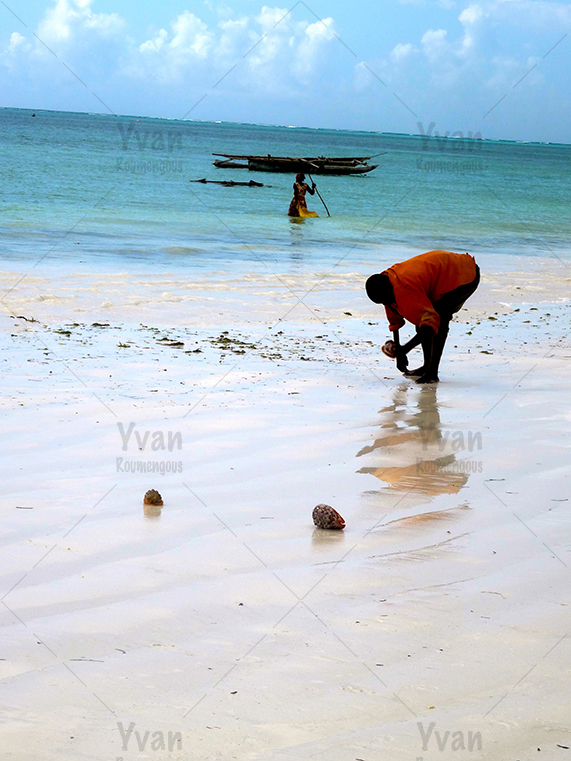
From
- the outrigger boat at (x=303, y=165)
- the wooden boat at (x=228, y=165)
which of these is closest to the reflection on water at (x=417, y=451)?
the outrigger boat at (x=303, y=165)

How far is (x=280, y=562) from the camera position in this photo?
2762 millimetres

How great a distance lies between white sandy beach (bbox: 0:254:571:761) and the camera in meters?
Result: 1.93

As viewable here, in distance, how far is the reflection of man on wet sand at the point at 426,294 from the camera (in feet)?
17.6

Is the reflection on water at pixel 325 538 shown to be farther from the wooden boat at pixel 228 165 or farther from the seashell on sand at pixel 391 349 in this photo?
the wooden boat at pixel 228 165

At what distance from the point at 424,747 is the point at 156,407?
3.02m

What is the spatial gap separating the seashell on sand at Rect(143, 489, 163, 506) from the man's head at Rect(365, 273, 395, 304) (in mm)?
2561

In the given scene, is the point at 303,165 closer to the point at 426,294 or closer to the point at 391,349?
the point at 391,349

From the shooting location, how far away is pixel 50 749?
1811mm

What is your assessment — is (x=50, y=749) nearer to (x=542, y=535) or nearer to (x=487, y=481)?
(x=542, y=535)

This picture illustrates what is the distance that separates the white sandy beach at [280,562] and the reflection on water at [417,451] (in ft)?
0.06

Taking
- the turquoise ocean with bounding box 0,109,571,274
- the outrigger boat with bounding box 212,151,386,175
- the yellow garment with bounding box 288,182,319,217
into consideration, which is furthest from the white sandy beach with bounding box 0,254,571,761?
the outrigger boat with bounding box 212,151,386,175

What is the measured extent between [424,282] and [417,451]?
1756 millimetres

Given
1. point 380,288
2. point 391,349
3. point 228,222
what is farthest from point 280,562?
point 228,222

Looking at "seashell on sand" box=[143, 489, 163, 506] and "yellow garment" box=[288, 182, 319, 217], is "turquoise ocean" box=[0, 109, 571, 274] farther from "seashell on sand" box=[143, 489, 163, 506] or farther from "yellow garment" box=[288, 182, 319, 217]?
"seashell on sand" box=[143, 489, 163, 506]
